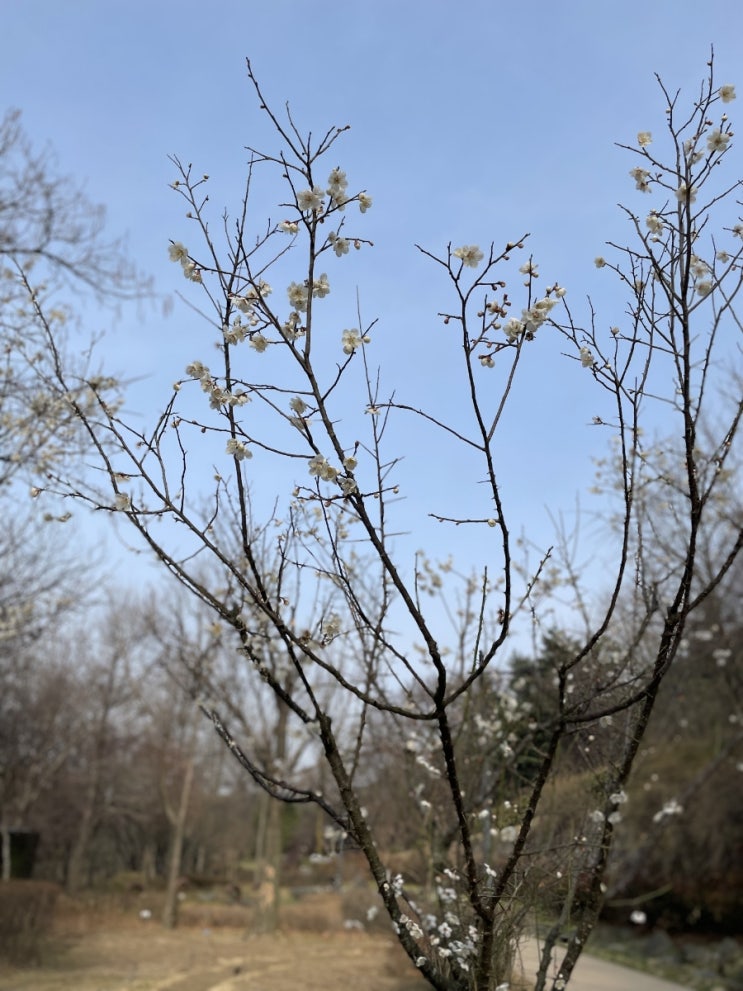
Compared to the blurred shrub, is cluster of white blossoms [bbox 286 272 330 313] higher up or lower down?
higher up

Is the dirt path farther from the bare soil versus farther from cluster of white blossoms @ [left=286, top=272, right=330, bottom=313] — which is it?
cluster of white blossoms @ [left=286, top=272, right=330, bottom=313]

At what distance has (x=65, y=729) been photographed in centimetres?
2198

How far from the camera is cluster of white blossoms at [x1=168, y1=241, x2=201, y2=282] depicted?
2496 mm

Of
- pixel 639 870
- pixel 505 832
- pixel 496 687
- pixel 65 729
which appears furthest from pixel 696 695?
pixel 65 729

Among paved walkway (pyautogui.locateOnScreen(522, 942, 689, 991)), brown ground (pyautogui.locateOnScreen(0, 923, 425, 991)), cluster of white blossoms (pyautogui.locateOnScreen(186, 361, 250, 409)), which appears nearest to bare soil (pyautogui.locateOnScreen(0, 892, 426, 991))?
brown ground (pyautogui.locateOnScreen(0, 923, 425, 991))

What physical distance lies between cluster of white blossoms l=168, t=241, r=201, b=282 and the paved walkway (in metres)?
2.51

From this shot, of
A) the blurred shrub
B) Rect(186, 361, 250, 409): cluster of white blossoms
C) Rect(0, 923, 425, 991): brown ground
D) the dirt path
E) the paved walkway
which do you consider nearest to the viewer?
Rect(186, 361, 250, 409): cluster of white blossoms

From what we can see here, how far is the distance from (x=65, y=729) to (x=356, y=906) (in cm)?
1107

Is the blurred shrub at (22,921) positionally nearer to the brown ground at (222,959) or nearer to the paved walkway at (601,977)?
the brown ground at (222,959)

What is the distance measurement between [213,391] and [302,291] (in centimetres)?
37

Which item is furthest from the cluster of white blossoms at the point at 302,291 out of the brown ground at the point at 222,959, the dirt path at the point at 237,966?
the dirt path at the point at 237,966

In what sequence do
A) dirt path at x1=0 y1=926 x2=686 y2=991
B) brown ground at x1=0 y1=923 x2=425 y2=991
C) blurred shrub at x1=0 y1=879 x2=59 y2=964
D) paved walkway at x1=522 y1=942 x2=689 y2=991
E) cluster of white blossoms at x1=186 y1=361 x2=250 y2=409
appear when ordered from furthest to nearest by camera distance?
1. blurred shrub at x1=0 y1=879 x2=59 y2=964
2. brown ground at x1=0 y1=923 x2=425 y2=991
3. dirt path at x1=0 y1=926 x2=686 y2=991
4. paved walkway at x1=522 y1=942 x2=689 y2=991
5. cluster of white blossoms at x1=186 y1=361 x2=250 y2=409

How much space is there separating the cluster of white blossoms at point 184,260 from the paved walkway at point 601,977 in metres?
2.51

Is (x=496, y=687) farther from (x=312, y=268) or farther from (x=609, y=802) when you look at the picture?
(x=312, y=268)
